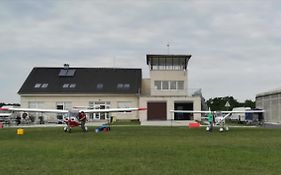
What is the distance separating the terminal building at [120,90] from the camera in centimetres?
5081

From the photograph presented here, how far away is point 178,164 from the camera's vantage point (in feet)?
35.6

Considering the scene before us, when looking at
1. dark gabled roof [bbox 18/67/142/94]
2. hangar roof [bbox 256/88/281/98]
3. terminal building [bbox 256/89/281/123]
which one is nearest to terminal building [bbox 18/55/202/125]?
dark gabled roof [bbox 18/67/142/94]

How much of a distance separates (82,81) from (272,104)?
24878 millimetres

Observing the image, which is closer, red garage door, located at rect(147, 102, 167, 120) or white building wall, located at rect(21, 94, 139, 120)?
red garage door, located at rect(147, 102, 167, 120)

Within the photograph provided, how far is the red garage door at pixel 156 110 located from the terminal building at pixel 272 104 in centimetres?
1317

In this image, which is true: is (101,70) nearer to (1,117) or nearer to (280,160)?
(1,117)

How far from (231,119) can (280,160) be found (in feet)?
158

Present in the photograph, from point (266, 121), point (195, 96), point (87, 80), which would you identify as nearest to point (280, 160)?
point (195, 96)

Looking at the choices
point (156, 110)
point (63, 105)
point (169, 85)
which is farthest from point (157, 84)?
point (63, 105)

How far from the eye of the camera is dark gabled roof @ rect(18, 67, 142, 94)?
54.2 metres

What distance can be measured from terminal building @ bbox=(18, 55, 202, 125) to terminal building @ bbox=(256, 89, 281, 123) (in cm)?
895

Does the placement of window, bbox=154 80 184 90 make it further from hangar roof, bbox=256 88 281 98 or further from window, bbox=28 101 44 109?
window, bbox=28 101 44 109

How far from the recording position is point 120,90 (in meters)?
54.7

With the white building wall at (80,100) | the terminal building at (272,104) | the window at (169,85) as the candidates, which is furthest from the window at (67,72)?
the terminal building at (272,104)
